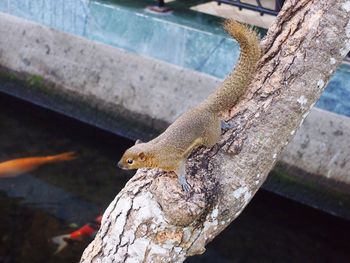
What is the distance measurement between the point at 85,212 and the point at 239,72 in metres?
2.46

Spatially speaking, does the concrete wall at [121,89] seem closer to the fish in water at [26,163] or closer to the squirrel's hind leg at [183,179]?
the fish in water at [26,163]

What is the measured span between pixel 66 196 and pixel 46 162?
15.9 inches

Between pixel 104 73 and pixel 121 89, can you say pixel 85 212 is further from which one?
pixel 104 73

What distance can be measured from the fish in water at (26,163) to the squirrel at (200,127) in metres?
2.74

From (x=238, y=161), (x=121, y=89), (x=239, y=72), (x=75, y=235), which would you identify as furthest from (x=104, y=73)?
(x=238, y=161)

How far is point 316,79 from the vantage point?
2082 millimetres

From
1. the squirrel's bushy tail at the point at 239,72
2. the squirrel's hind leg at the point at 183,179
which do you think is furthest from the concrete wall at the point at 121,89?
the squirrel's hind leg at the point at 183,179

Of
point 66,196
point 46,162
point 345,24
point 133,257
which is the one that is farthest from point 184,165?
point 46,162

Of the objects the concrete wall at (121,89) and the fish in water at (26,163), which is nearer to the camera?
the concrete wall at (121,89)

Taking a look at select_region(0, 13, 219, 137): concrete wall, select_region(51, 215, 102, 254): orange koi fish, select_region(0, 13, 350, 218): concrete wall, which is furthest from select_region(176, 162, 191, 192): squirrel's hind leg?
select_region(0, 13, 219, 137): concrete wall

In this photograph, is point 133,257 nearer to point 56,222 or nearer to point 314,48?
point 314,48

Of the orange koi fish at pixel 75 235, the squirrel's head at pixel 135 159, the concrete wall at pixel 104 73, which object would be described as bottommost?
the orange koi fish at pixel 75 235

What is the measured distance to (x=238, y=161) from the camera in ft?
6.37

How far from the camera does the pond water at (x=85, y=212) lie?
4.17 metres
